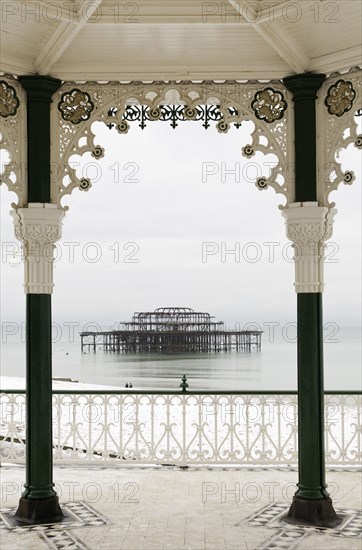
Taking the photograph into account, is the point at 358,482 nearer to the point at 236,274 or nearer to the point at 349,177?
the point at 349,177

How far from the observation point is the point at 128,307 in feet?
174

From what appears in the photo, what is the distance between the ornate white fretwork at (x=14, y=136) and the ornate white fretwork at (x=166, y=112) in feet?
0.71

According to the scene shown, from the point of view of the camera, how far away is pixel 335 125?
5133 millimetres

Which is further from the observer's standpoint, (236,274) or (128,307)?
(128,307)

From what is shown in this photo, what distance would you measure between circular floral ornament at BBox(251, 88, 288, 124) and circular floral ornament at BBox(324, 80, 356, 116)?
31cm

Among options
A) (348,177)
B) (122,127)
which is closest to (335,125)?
(348,177)

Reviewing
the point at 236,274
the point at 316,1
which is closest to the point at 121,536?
the point at 316,1

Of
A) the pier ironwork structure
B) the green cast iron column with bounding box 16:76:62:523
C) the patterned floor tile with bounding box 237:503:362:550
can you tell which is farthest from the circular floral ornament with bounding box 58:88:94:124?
the pier ironwork structure

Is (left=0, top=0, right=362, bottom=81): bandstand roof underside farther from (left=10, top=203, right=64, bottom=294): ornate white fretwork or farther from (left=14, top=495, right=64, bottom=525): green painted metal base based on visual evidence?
(left=14, top=495, right=64, bottom=525): green painted metal base

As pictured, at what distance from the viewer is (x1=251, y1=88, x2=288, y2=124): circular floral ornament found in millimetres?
5234

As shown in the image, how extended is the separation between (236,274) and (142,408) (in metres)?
34.1

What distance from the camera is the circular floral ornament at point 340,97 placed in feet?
16.6

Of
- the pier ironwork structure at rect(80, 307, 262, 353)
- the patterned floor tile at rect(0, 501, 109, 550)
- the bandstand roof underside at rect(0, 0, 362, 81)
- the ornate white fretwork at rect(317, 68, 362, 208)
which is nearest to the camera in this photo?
the bandstand roof underside at rect(0, 0, 362, 81)

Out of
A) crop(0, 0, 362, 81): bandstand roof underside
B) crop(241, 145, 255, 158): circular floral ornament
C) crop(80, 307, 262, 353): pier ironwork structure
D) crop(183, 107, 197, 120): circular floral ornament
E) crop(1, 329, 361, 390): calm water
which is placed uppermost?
crop(0, 0, 362, 81): bandstand roof underside
